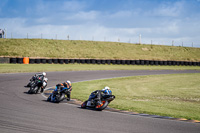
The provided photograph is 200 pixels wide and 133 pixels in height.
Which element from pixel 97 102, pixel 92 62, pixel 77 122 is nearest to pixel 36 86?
pixel 97 102

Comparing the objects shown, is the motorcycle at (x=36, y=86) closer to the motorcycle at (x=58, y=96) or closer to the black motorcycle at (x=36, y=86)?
the black motorcycle at (x=36, y=86)

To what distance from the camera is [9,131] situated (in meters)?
6.27

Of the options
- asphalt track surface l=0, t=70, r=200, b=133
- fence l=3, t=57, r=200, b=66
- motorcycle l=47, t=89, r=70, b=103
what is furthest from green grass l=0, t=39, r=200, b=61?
asphalt track surface l=0, t=70, r=200, b=133

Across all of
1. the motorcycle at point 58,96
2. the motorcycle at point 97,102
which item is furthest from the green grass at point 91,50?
the motorcycle at point 97,102

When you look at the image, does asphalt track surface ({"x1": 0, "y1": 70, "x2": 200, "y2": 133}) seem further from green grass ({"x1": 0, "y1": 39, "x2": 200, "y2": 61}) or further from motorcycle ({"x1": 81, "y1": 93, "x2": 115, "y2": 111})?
green grass ({"x1": 0, "y1": 39, "x2": 200, "y2": 61})

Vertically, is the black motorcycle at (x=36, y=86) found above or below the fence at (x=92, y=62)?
below

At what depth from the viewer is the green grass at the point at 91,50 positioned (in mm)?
54156

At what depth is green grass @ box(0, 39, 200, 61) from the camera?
54156 mm

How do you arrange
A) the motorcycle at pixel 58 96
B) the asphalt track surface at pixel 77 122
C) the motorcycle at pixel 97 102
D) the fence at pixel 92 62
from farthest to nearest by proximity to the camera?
the fence at pixel 92 62
the motorcycle at pixel 58 96
the motorcycle at pixel 97 102
the asphalt track surface at pixel 77 122

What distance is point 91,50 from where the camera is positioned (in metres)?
61.4

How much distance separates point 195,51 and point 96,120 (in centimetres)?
7119

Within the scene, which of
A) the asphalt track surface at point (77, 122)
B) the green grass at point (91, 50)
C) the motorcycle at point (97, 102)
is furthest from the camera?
the green grass at point (91, 50)

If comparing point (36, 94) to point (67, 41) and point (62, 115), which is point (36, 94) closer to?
point (62, 115)

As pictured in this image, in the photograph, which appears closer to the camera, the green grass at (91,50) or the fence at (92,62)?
the fence at (92,62)
